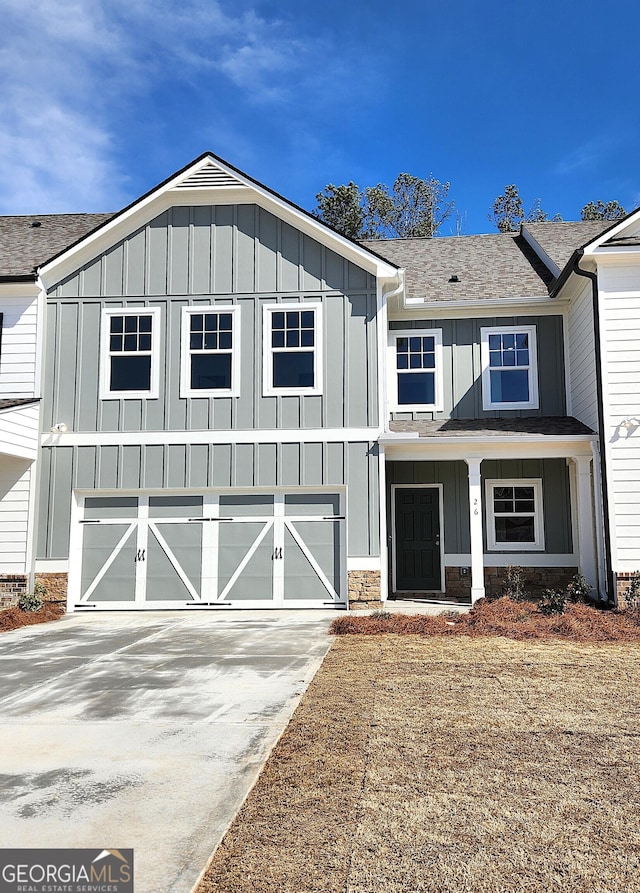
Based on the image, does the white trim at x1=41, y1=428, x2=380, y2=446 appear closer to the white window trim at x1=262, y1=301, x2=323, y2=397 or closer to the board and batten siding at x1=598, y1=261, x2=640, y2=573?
the white window trim at x1=262, y1=301, x2=323, y2=397

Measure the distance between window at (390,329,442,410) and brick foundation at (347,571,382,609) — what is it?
154 inches

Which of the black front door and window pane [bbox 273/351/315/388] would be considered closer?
window pane [bbox 273/351/315/388]

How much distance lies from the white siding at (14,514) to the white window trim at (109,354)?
2.00 metres

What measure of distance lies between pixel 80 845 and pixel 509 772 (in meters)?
2.39

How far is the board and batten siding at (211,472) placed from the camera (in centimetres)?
1296

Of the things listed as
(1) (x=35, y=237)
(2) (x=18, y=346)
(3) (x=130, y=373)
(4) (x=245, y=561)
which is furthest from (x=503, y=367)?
(1) (x=35, y=237)

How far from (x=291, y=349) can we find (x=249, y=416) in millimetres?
1448

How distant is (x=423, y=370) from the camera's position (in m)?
15.2

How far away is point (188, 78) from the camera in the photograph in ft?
51.8

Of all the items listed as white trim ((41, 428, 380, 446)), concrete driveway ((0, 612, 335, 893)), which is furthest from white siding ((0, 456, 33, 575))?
concrete driveway ((0, 612, 335, 893))

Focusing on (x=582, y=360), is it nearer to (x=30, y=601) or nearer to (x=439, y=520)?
(x=439, y=520)

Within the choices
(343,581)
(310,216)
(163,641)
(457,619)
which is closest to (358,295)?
(310,216)

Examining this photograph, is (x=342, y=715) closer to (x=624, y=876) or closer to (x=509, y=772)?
(x=509, y=772)

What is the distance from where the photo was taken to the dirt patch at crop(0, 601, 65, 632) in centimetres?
1149
